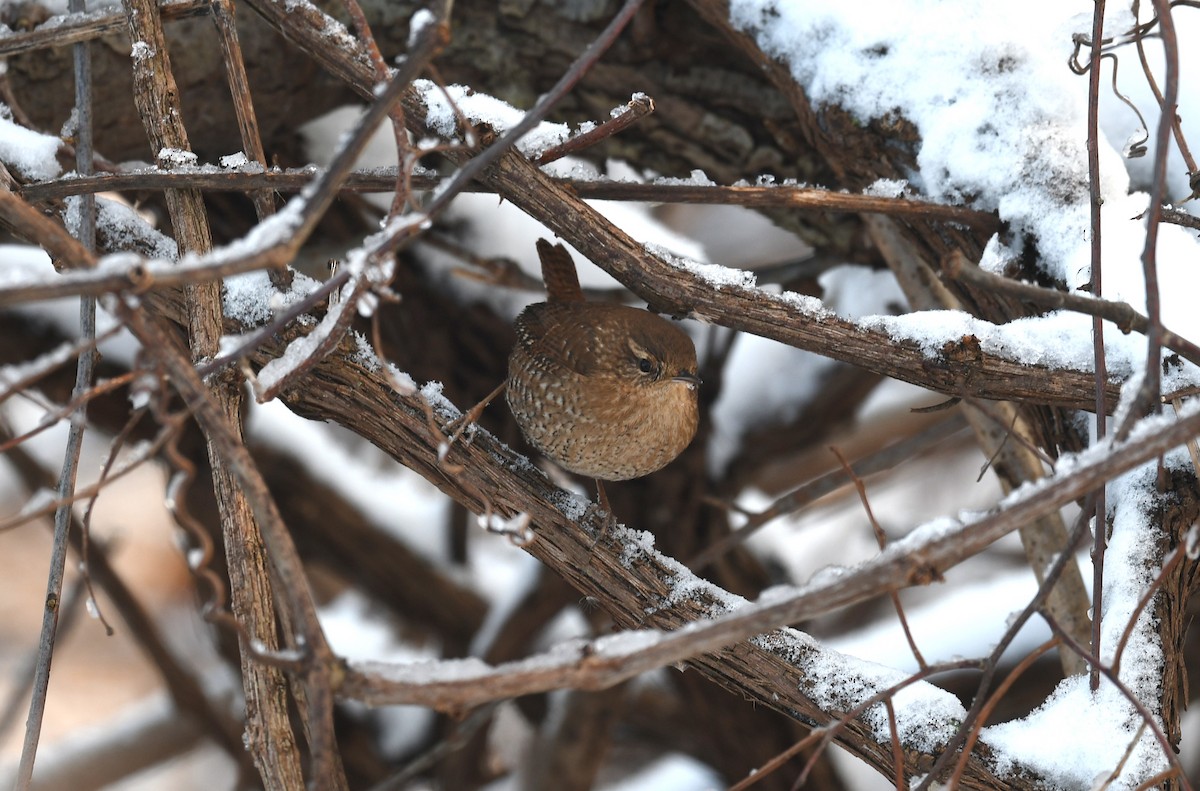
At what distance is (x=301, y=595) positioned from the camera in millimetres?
1115

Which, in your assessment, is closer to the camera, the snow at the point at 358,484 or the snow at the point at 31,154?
the snow at the point at 31,154

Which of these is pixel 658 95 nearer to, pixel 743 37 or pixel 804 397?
pixel 743 37

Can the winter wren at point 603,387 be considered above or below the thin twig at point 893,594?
above

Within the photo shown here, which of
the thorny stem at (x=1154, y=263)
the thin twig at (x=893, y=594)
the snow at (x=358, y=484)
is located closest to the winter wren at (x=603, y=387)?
the thin twig at (x=893, y=594)

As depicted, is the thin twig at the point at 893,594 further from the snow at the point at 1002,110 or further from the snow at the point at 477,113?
the snow at the point at 477,113

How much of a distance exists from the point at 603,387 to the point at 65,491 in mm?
1115

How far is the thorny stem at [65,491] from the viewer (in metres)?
1.45

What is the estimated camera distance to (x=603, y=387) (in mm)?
2326

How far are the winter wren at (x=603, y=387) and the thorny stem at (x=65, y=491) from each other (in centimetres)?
95

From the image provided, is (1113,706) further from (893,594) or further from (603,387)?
(603,387)

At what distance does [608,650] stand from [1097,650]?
2.72 ft

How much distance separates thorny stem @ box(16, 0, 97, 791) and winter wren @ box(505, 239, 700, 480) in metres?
0.95

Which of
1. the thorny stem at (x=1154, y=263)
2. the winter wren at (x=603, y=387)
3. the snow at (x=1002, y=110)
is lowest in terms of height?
the thorny stem at (x=1154, y=263)

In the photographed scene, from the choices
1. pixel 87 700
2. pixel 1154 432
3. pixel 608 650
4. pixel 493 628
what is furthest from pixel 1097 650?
pixel 87 700
